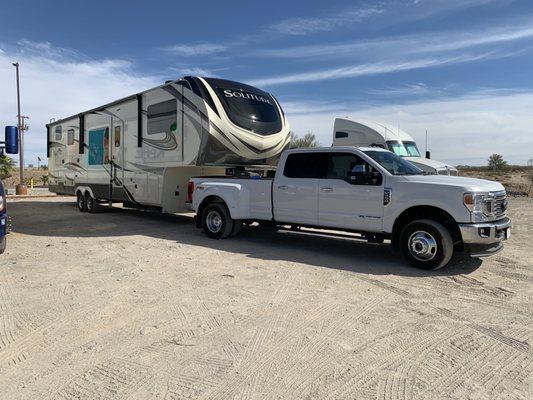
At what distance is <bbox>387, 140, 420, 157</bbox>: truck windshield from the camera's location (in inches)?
627

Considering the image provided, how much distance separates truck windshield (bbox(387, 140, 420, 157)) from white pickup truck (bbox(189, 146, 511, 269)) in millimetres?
7612

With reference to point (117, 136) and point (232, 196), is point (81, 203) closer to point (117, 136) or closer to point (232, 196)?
point (117, 136)

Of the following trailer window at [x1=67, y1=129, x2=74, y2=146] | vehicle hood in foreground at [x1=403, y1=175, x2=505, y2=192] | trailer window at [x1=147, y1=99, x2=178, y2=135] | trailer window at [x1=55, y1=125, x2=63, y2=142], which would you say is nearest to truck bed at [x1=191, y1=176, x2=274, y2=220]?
trailer window at [x1=147, y1=99, x2=178, y2=135]

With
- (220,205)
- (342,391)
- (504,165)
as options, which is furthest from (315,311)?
(504,165)

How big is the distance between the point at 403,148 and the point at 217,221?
351 inches

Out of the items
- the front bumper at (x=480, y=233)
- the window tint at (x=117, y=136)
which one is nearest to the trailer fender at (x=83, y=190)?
the window tint at (x=117, y=136)

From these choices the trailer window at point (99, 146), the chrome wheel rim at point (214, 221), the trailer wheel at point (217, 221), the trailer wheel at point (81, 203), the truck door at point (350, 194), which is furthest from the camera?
the trailer wheel at point (81, 203)

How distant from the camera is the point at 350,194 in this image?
812cm

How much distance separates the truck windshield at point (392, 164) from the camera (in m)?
8.02

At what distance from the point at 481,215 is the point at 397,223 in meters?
1.27

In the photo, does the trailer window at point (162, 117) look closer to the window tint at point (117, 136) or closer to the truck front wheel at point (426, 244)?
the window tint at point (117, 136)

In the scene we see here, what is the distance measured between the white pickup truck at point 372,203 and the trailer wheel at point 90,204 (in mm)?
6901

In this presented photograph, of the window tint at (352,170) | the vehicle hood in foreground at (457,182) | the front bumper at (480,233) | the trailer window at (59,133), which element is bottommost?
the front bumper at (480,233)

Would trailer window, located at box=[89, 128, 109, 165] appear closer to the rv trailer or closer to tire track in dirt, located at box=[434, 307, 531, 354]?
the rv trailer
